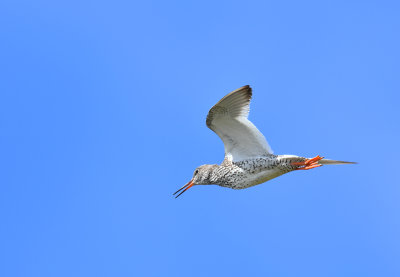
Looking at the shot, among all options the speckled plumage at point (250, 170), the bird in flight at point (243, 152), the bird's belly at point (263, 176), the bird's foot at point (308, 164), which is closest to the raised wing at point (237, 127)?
the bird in flight at point (243, 152)

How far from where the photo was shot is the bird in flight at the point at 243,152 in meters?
11.4

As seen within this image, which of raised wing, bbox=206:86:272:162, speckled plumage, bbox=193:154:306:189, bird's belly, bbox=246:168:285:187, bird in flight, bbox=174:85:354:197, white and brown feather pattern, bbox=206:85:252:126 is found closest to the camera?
white and brown feather pattern, bbox=206:85:252:126

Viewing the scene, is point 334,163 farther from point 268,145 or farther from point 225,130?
point 225,130

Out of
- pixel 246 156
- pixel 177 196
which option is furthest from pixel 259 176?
pixel 177 196

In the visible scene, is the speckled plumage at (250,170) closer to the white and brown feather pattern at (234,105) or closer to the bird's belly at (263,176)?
the bird's belly at (263,176)

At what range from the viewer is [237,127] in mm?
11695

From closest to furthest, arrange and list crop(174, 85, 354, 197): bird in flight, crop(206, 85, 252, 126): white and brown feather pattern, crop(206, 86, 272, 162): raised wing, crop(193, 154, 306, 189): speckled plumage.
Result: crop(206, 85, 252, 126): white and brown feather pattern
crop(206, 86, 272, 162): raised wing
crop(174, 85, 354, 197): bird in flight
crop(193, 154, 306, 189): speckled plumage

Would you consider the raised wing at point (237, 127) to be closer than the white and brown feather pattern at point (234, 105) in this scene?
No

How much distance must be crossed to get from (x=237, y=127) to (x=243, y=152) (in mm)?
639

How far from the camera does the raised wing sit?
1132 cm

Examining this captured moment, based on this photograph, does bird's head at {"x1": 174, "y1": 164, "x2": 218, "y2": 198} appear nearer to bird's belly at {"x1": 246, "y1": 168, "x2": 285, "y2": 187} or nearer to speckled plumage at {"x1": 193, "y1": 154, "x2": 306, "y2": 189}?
speckled plumage at {"x1": 193, "y1": 154, "x2": 306, "y2": 189}

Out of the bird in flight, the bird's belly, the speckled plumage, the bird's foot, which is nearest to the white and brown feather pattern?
the bird in flight

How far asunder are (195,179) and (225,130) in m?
1.83

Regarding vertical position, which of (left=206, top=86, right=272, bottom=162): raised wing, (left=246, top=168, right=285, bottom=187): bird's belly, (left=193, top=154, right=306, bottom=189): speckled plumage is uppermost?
(left=206, top=86, right=272, bottom=162): raised wing
